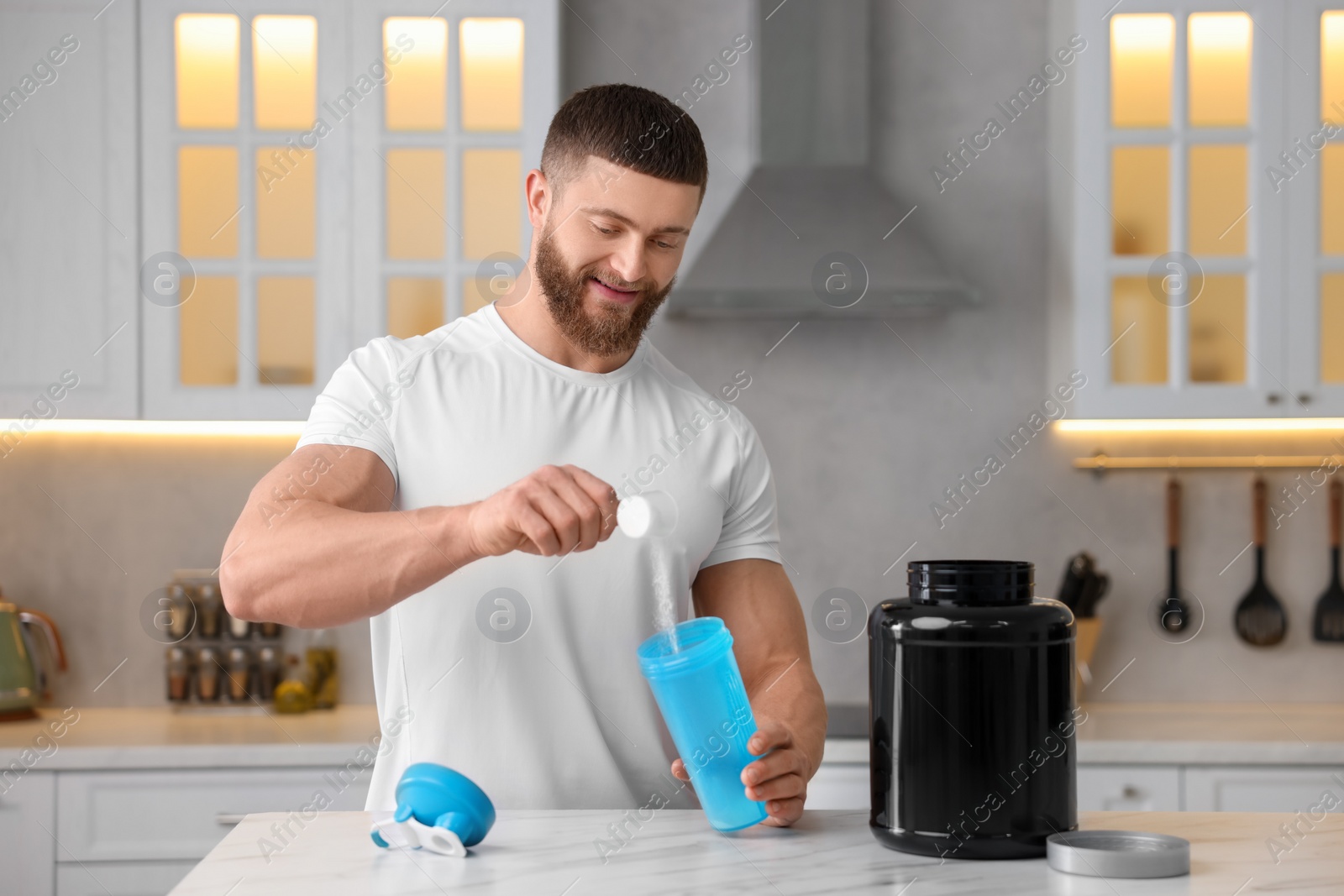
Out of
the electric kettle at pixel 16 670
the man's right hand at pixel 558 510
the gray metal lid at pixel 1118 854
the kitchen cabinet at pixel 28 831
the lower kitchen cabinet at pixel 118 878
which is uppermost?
the man's right hand at pixel 558 510

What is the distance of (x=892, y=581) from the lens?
2.85 meters

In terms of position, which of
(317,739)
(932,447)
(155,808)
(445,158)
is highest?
(445,158)

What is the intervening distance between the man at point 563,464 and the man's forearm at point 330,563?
16mm

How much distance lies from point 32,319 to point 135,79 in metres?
0.56

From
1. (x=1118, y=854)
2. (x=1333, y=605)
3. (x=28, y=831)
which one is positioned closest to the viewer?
(x=1118, y=854)

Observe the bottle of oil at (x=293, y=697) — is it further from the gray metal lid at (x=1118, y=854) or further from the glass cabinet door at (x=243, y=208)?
the gray metal lid at (x=1118, y=854)

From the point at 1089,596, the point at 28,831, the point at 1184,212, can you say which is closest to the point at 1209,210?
the point at 1184,212

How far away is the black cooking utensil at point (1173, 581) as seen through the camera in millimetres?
2838

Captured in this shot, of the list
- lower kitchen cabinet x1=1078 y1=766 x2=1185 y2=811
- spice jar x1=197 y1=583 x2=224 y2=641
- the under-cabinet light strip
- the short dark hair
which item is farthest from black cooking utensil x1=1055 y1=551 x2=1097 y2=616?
spice jar x1=197 y1=583 x2=224 y2=641

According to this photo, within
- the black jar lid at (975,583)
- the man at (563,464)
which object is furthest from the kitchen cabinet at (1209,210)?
the black jar lid at (975,583)

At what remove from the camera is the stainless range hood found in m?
2.54

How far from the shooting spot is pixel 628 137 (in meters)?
1.37

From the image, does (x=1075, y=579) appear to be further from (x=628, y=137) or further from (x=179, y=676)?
(x=179, y=676)

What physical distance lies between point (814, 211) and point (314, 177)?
3.64ft
